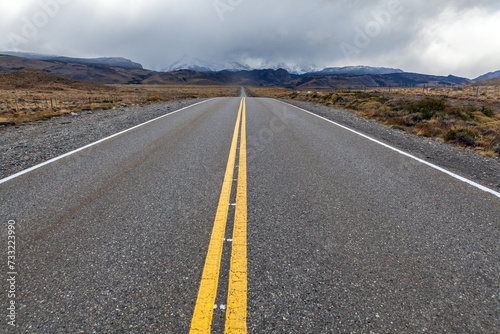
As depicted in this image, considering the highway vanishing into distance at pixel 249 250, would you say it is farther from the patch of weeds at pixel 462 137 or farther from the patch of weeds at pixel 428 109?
the patch of weeds at pixel 428 109

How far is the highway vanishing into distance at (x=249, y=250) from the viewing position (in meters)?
1.86

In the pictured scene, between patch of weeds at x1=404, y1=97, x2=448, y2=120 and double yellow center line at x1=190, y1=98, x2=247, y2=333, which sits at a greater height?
patch of weeds at x1=404, y1=97, x2=448, y2=120

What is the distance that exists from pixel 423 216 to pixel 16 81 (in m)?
78.7

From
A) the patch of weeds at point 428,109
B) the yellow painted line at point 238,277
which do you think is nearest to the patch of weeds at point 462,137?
the patch of weeds at point 428,109

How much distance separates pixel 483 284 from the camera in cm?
220

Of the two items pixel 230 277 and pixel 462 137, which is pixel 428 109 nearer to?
pixel 462 137

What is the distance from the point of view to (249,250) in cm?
254

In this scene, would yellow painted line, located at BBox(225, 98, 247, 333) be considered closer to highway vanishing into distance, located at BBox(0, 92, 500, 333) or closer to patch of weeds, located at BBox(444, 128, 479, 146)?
highway vanishing into distance, located at BBox(0, 92, 500, 333)

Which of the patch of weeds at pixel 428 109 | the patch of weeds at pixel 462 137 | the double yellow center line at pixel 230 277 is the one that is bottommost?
the double yellow center line at pixel 230 277

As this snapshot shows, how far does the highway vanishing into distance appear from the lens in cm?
186

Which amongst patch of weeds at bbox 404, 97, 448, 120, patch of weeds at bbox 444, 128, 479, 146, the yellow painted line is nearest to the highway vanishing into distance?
the yellow painted line

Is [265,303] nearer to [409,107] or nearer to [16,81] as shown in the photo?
[409,107]

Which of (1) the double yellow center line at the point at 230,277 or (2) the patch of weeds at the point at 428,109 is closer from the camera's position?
(1) the double yellow center line at the point at 230,277

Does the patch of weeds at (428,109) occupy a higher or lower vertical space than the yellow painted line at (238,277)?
higher
